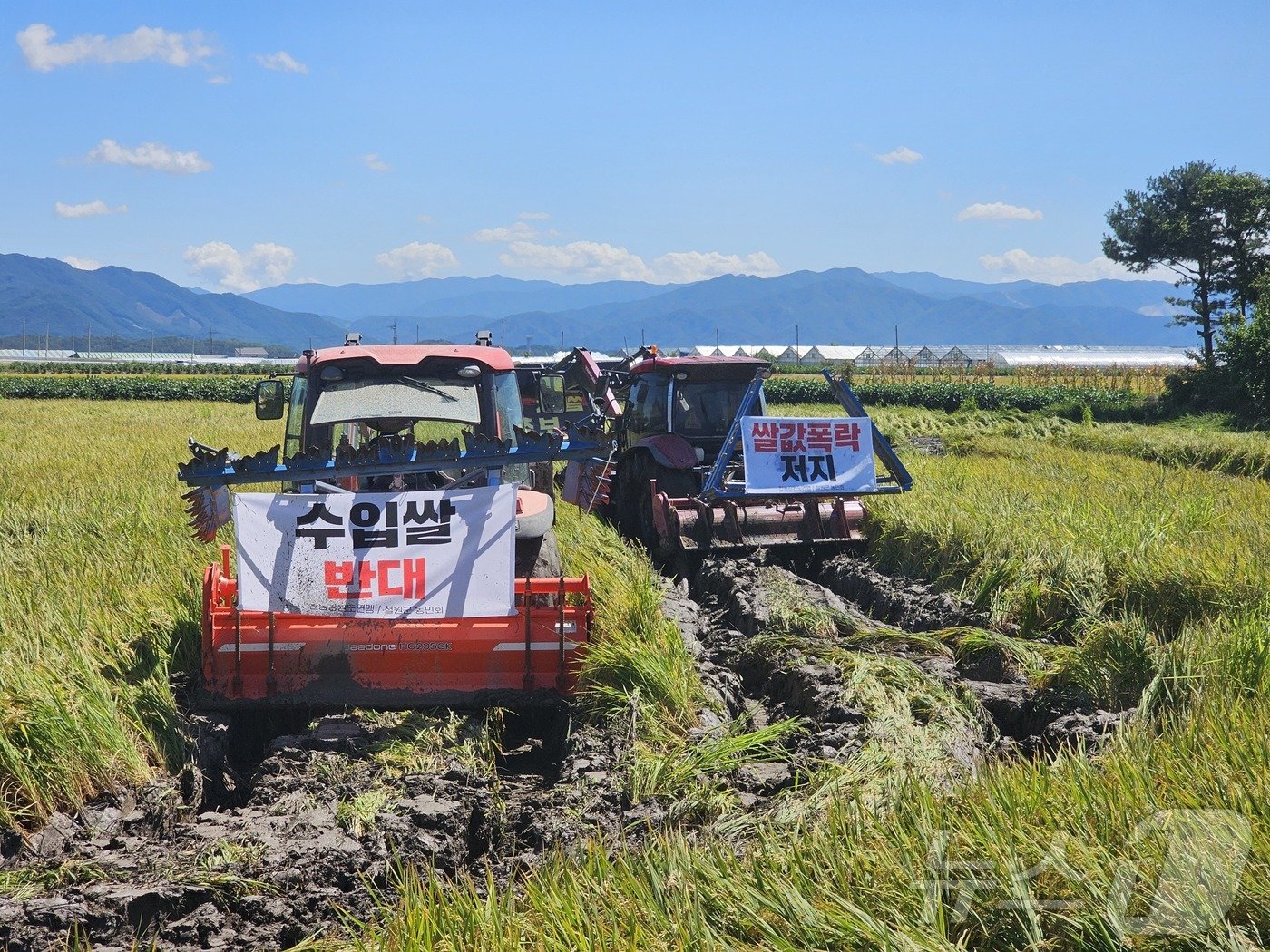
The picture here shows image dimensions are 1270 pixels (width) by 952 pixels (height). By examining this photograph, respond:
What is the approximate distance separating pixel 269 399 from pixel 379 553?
2072 mm

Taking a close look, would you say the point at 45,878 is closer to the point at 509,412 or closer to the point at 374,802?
the point at 374,802

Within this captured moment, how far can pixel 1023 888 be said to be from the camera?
2709mm

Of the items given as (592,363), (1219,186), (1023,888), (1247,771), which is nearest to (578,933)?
(1023,888)

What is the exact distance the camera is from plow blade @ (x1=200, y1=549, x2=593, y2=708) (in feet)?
18.1

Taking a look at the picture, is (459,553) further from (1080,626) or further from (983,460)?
(983,460)

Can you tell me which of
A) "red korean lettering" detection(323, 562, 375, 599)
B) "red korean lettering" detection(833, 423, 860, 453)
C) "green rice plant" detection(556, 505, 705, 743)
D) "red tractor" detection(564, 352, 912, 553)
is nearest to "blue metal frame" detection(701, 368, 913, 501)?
"red tractor" detection(564, 352, 912, 553)

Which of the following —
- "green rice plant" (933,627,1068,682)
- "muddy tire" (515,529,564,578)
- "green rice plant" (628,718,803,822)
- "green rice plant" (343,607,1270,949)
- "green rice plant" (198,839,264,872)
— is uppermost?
"muddy tire" (515,529,564,578)

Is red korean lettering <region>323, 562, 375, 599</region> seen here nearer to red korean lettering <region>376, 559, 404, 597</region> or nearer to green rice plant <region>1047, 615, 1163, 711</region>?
red korean lettering <region>376, 559, 404, 597</region>

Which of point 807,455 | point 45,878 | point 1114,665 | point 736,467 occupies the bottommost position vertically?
point 45,878

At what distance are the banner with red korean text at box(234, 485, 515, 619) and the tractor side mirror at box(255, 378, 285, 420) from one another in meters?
1.66

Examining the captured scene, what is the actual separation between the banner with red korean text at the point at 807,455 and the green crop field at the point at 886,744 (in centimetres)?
54


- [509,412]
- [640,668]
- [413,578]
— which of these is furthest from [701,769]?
[509,412]

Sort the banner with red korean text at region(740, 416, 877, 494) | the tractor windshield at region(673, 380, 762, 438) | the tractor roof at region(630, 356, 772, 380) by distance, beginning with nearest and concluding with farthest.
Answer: the banner with red korean text at region(740, 416, 877, 494) → the tractor roof at region(630, 356, 772, 380) → the tractor windshield at region(673, 380, 762, 438)

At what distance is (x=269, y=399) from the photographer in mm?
7109
